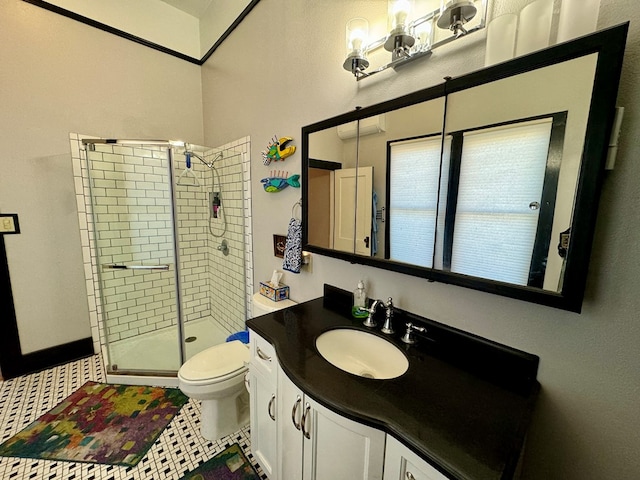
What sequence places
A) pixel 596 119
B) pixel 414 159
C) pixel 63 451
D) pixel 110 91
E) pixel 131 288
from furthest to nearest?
pixel 131 288 < pixel 110 91 < pixel 63 451 < pixel 414 159 < pixel 596 119

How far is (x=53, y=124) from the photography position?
2.01 metres

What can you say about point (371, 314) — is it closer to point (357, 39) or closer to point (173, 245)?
point (357, 39)

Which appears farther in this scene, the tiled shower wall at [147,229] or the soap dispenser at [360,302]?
the tiled shower wall at [147,229]

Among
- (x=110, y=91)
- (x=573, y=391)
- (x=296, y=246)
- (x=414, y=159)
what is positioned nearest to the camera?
(x=573, y=391)

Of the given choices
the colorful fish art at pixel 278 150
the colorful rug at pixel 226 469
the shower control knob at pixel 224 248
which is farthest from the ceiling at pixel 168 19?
the colorful rug at pixel 226 469

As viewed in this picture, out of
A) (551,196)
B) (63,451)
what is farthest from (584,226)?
(63,451)

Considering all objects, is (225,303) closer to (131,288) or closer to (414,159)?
(131,288)

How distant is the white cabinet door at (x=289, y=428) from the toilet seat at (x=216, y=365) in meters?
0.56

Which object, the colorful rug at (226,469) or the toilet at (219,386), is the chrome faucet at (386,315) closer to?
the toilet at (219,386)

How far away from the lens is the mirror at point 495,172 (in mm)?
692

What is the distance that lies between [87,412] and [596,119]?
9.44 ft

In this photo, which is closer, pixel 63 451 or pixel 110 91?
pixel 63 451

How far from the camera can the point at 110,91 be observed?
219cm

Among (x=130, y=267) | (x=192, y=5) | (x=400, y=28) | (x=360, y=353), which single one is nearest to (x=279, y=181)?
(x=400, y=28)
